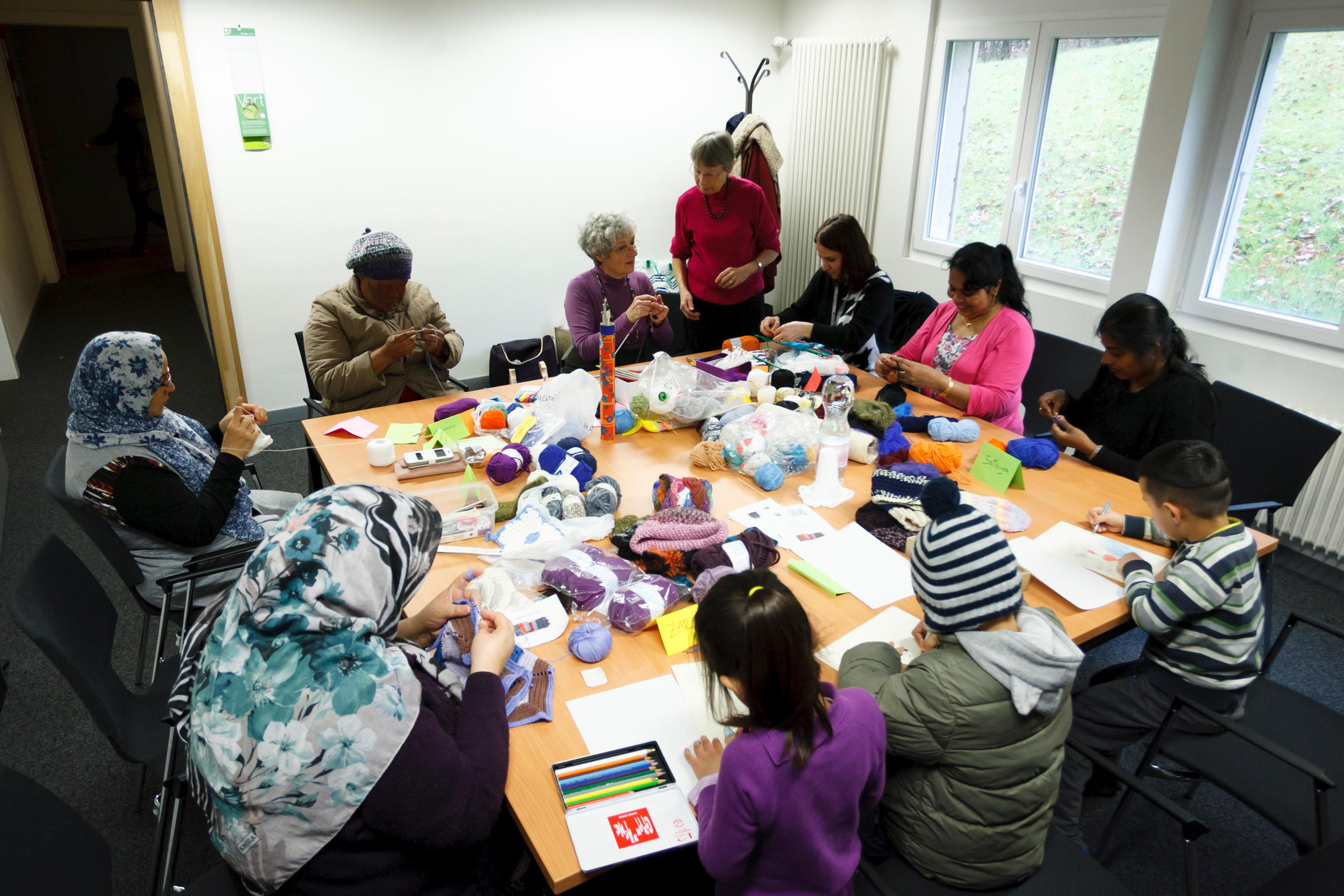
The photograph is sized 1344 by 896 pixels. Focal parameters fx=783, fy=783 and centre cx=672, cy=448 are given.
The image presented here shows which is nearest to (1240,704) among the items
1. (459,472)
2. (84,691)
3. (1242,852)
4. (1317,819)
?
(1317,819)

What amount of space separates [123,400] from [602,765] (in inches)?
63.4

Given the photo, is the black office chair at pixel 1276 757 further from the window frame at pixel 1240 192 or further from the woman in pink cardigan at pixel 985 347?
the window frame at pixel 1240 192

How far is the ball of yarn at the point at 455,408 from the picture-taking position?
2.77 metres

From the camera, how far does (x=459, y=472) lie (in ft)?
7.97

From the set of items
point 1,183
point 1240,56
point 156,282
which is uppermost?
point 1240,56

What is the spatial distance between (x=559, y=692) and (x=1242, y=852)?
186 centimetres

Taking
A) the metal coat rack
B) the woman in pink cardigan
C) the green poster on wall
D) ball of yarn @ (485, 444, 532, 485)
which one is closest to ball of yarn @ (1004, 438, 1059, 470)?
the woman in pink cardigan

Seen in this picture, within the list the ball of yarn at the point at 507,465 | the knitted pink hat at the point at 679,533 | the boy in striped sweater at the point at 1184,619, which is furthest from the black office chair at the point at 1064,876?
the ball of yarn at the point at 507,465

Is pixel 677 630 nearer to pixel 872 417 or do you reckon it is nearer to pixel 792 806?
pixel 792 806

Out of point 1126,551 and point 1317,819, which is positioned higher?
point 1126,551

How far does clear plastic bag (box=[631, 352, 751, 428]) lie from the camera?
271cm

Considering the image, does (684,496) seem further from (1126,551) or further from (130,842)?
(130,842)

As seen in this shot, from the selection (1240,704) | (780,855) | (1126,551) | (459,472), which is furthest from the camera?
(459,472)

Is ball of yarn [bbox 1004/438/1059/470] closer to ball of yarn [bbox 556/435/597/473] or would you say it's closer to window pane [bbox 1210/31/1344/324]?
ball of yarn [bbox 556/435/597/473]
